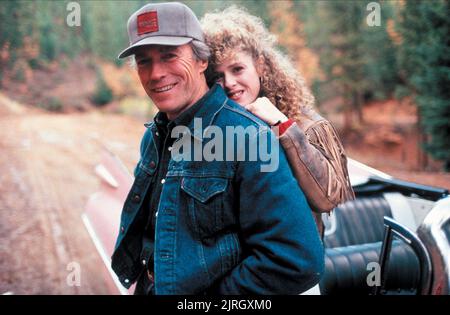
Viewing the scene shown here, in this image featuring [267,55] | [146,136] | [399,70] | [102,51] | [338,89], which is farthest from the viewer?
[102,51]

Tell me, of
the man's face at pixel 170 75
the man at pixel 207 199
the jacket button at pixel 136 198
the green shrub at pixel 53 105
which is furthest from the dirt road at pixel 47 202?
the green shrub at pixel 53 105

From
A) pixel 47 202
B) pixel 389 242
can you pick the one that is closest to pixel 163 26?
pixel 389 242

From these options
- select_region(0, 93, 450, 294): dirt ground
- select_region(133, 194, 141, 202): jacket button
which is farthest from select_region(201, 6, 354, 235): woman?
select_region(0, 93, 450, 294): dirt ground

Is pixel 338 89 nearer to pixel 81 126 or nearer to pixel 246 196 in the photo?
pixel 81 126

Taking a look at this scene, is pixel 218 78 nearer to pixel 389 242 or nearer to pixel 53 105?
pixel 389 242

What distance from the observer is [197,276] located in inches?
58.3

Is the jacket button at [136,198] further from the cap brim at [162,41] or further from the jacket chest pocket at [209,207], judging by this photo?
the cap brim at [162,41]

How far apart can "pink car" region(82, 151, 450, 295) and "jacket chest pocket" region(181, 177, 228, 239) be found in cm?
89

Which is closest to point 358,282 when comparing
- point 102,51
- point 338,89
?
point 338,89

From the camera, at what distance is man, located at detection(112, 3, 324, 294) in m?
1.41

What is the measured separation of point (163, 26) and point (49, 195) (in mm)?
6851

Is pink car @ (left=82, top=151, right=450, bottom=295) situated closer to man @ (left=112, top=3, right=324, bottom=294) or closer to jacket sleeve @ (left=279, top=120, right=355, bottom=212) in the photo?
jacket sleeve @ (left=279, top=120, right=355, bottom=212)

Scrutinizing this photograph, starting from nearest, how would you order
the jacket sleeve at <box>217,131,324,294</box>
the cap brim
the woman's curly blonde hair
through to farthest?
the jacket sleeve at <box>217,131,324,294</box> < the cap brim < the woman's curly blonde hair
